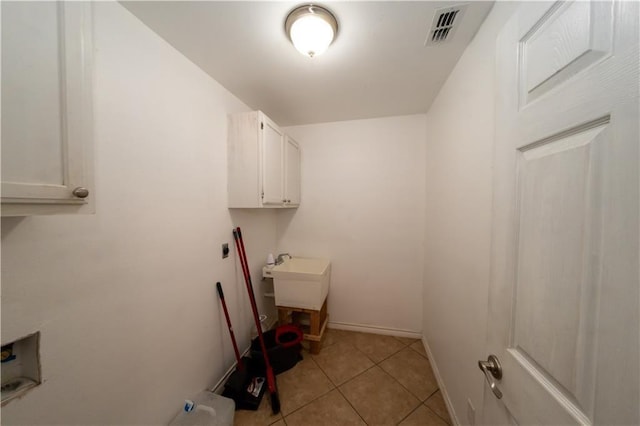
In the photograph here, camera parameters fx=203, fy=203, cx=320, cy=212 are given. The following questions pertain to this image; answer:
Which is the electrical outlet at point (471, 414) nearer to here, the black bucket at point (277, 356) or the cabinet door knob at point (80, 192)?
the black bucket at point (277, 356)

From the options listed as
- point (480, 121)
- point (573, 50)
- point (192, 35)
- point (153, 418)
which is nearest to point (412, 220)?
point (480, 121)

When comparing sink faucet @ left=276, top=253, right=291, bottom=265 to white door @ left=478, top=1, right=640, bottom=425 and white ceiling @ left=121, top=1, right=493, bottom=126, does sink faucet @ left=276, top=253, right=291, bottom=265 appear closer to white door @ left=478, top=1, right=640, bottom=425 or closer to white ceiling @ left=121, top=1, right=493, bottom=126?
white ceiling @ left=121, top=1, right=493, bottom=126

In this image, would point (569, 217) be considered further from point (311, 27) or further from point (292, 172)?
point (292, 172)

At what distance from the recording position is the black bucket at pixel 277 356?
5.56 feet

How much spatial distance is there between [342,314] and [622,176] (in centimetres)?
236

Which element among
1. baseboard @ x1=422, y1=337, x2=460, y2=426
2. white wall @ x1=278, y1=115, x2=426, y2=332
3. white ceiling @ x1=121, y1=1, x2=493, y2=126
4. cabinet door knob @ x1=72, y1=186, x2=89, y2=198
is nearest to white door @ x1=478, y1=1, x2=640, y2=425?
white ceiling @ x1=121, y1=1, x2=493, y2=126

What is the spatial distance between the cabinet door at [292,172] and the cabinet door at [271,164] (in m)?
0.10

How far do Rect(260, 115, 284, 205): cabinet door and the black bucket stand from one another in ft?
4.16

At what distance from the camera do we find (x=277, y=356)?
5.65 ft

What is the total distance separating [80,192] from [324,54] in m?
1.37

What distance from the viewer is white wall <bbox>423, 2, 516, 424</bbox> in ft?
3.37

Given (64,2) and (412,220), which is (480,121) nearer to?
(412,220)

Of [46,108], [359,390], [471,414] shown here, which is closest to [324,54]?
[46,108]

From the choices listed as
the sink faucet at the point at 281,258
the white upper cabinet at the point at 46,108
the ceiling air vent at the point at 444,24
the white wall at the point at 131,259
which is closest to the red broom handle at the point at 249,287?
the white wall at the point at 131,259
